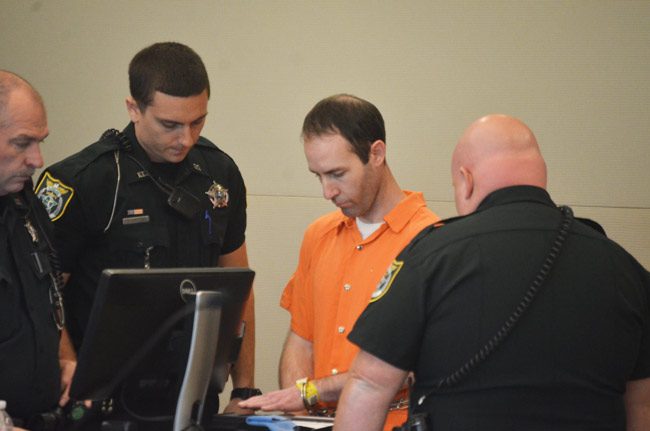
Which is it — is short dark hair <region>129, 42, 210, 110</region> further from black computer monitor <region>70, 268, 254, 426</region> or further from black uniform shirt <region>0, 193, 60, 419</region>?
black computer monitor <region>70, 268, 254, 426</region>

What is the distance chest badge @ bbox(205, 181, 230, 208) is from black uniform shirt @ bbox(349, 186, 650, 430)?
43.9 inches

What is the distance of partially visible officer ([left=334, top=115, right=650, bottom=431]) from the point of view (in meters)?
1.84

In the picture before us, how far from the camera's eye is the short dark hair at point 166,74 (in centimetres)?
266

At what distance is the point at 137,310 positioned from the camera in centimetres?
196

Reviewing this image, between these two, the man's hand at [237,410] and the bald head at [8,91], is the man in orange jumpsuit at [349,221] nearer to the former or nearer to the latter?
the man's hand at [237,410]

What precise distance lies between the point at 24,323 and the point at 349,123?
1.07 meters

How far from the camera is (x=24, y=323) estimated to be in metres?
2.23

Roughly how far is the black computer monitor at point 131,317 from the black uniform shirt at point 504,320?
392 mm

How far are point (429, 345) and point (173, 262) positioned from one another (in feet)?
3.80

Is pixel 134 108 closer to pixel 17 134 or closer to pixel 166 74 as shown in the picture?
pixel 166 74

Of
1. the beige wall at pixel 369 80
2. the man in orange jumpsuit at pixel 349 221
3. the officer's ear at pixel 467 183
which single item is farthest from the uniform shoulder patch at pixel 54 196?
the beige wall at pixel 369 80

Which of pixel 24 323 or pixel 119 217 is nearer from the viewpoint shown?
pixel 24 323

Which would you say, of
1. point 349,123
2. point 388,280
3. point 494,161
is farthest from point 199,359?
point 349,123

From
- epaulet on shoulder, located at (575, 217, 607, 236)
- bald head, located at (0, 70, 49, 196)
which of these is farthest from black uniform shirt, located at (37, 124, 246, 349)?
epaulet on shoulder, located at (575, 217, 607, 236)
